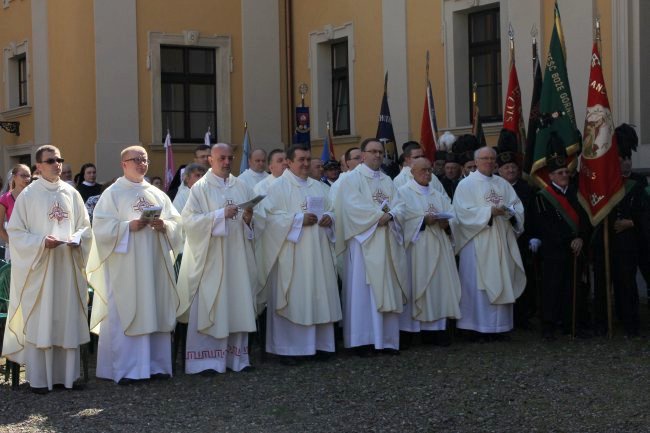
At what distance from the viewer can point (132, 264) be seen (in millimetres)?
8438

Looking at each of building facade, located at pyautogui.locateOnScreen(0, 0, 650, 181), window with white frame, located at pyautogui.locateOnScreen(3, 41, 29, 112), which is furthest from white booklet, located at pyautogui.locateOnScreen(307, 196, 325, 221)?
window with white frame, located at pyautogui.locateOnScreen(3, 41, 29, 112)

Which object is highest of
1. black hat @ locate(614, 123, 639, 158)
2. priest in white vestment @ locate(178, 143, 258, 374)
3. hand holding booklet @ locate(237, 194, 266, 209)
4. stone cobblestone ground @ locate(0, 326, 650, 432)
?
black hat @ locate(614, 123, 639, 158)

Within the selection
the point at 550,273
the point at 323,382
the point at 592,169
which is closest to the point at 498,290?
the point at 550,273

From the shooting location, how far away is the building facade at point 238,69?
1617 cm

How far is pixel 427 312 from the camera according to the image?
9.84 m

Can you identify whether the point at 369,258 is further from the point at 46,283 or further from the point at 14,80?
the point at 14,80

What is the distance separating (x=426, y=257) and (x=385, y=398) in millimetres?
2654

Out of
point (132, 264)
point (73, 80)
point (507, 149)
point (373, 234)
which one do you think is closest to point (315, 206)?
point (373, 234)

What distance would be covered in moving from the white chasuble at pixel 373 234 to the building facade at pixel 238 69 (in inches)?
241

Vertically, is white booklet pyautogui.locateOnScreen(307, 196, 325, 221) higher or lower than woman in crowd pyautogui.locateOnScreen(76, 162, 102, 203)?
lower

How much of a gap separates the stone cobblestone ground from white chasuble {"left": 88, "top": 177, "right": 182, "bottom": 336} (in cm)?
56

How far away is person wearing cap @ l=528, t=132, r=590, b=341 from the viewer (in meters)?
10.0

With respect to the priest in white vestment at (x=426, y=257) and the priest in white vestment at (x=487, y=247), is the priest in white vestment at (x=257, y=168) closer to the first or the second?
the priest in white vestment at (x=426, y=257)

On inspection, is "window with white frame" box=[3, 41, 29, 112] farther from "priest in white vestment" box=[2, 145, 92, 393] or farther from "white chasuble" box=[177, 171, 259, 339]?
"priest in white vestment" box=[2, 145, 92, 393]
